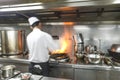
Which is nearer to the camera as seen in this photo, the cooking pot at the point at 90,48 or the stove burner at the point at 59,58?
the stove burner at the point at 59,58

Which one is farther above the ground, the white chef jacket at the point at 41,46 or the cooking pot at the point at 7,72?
the white chef jacket at the point at 41,46

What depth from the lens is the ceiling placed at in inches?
82.4

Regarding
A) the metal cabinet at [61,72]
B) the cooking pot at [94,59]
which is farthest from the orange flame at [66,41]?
the cooking pot at [94,59]

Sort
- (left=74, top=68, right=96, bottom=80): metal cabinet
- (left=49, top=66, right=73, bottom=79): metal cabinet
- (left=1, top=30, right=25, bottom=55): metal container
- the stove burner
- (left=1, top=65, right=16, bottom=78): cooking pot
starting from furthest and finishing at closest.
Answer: (left=1, top=30, right=25, bottom=55): metal container → the stove burner → (left=49, top=66, right=73, bottom=79): metal cabinet → (left=74, top=68, right=96, bottom=80): metal cabinet → (left=1, top=65, right=16, bottom=78): cooking pot

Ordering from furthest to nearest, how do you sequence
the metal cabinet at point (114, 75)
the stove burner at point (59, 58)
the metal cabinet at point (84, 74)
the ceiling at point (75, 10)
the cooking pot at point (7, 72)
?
the stove burner at point (59, 58) < the metal cabinet at point (84, 74) < the metal cabinet at point (114, 75) < the ceiling at point (75, 10) < the cooking pot at point (7, 72)

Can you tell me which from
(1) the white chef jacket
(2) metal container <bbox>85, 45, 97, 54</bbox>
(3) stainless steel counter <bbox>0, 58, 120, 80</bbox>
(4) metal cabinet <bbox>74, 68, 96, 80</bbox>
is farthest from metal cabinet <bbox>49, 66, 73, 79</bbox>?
(2) metal container <bbox>85, 45, 97, 54</bbox>

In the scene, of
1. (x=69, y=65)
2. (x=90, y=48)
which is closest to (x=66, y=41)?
(x=90, y=48)

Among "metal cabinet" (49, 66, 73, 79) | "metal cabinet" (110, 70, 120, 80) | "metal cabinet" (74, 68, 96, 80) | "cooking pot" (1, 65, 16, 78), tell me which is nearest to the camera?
"cooking pot" (1, 65, 16, 78)

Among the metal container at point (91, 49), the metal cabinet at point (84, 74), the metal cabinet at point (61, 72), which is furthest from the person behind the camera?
the metal container at point (91, 49)

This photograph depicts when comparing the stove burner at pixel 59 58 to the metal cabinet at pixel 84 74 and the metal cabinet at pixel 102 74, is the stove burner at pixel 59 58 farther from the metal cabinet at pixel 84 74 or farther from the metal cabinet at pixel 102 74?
the metal cabinet at pixel 102 74

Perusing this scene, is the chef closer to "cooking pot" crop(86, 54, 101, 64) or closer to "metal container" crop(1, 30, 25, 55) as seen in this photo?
"cooking pot" crop(86, 54, 101, 64)

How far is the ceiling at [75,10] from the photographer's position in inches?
82.4

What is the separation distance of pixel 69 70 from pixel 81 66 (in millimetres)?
233

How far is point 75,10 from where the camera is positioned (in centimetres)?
251
